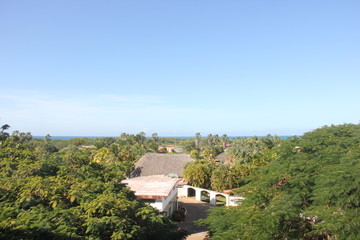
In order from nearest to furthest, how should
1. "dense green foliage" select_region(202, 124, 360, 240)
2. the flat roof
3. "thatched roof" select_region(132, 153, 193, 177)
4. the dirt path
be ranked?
"dense green foliage" select_region(202, 124, 360, 240) < the flat roof < the dirt path < "thatched roof" select_region(132, 153, 193, 177)

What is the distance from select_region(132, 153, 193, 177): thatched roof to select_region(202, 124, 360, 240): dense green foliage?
2393 cm

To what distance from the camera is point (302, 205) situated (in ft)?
42.0

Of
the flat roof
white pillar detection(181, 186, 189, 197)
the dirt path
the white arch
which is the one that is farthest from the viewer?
white pillar detection(181, 186, 189, 197)

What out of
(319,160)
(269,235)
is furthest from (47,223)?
(319,160)

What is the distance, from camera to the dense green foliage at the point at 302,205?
983 cm

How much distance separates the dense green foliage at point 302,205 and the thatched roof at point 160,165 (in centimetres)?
2393

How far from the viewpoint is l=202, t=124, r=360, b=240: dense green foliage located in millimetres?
9828

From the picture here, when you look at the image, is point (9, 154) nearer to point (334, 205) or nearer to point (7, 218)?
point (7, 218)

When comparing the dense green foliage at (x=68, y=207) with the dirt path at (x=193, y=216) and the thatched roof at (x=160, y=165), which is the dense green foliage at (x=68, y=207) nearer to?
the dirt path at (x=193, y=216)

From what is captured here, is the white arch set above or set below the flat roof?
below

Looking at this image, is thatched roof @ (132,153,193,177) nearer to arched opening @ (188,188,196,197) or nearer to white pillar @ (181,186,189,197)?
arched opening @ (188,188,196,197)

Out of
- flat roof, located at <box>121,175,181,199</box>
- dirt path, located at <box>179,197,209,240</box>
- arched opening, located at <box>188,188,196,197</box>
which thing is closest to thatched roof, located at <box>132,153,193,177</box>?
arched opening, located at <box>188,188,196,197</box>

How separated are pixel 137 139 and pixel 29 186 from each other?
59255 millimetres

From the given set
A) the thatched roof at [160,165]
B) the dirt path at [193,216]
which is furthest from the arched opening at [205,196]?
the thatched roof at [160,165]
